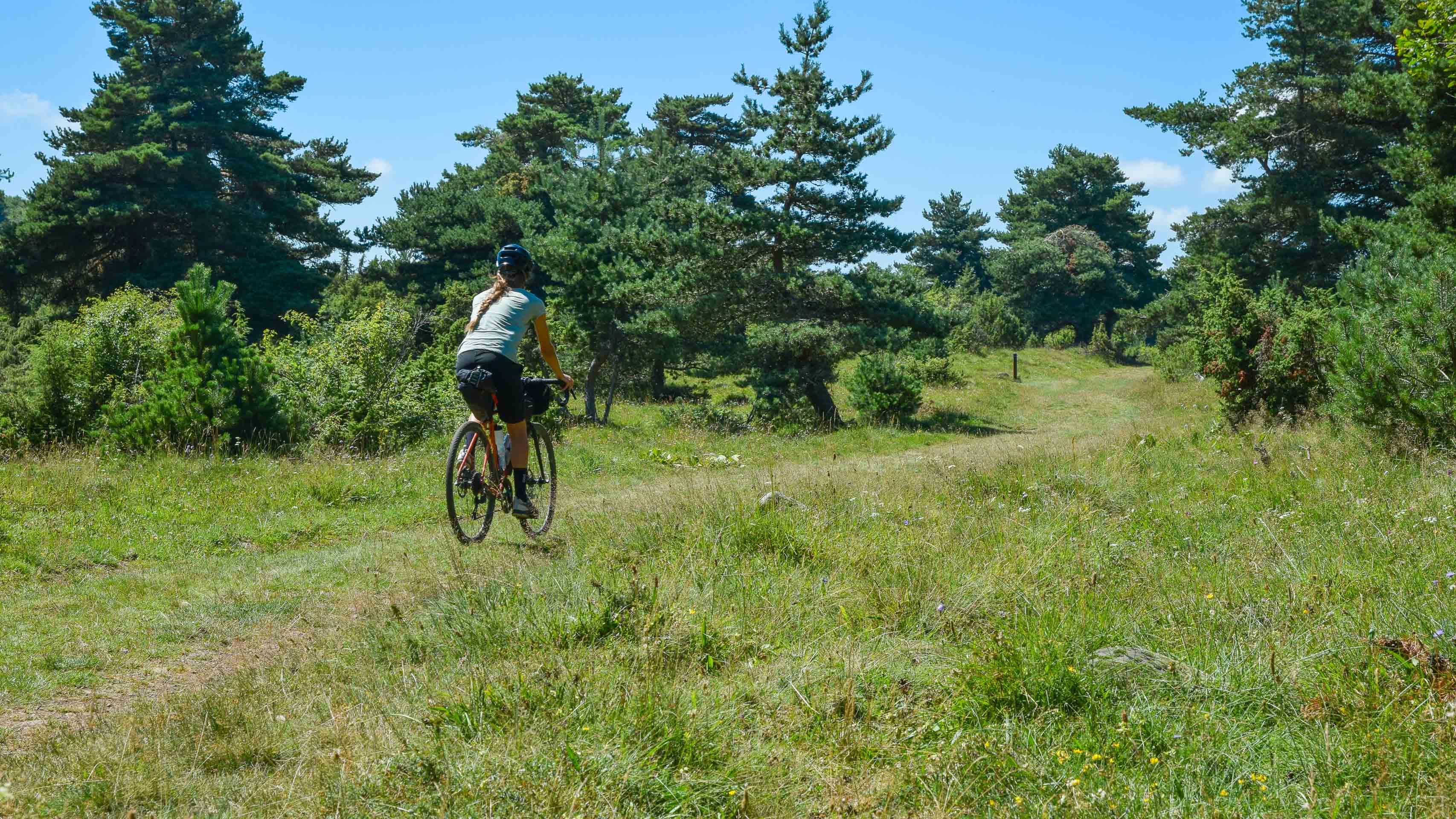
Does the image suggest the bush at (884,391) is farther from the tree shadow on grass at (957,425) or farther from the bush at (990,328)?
the bush at (990,328)

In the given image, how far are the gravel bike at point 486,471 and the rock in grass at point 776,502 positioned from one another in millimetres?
1897

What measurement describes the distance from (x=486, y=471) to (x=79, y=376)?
29.5ft

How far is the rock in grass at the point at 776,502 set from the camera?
6.94 meters

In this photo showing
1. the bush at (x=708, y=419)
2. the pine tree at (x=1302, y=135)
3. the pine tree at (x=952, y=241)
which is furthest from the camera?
the pine tree at (x=952, y=241)

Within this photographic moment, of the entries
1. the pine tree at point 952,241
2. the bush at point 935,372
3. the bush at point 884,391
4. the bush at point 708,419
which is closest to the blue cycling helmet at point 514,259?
the bush at point 708,419

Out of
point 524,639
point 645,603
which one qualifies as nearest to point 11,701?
point 524,639

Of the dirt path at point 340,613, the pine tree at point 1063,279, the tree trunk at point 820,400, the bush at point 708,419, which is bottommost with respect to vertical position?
the dirt path at point 340,613

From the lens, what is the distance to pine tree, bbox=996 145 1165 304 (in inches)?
2328

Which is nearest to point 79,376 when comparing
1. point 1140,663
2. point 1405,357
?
point 1140,663

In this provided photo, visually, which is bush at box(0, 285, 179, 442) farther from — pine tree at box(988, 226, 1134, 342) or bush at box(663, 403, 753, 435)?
pine tree at box(988, 226, 1134, 342)

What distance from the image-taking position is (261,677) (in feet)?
13.4


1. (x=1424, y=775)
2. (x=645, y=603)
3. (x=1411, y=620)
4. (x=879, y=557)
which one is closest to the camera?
(x=1424, y=775)

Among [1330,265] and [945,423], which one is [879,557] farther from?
[1330,265]

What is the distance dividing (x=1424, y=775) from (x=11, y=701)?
571 cm
